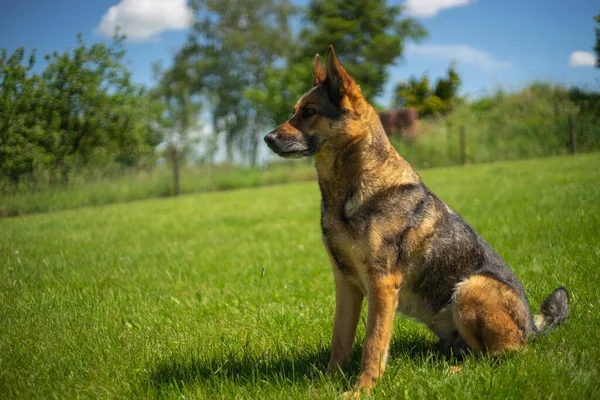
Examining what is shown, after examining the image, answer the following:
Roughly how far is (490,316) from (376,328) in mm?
774

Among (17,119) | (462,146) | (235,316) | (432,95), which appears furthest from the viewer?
(432,95)

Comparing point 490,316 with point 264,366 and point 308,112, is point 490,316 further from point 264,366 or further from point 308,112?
point 308,112

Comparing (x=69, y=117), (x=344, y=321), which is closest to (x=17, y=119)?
(x=69, y=117)

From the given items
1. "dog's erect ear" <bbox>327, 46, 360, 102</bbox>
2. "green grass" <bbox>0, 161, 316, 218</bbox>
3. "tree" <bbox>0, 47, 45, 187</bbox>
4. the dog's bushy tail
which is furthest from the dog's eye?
"green grass" <bbox>0, 161, 316, 218</bbox>

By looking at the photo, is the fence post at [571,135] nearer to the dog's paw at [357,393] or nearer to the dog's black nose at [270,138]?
the dog's black nose at [270,138]

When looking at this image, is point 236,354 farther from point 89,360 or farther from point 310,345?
point 89,360

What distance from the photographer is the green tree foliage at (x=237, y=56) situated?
42469 millimetres

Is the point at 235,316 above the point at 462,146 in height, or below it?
below

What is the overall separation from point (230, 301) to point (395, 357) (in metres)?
2.15

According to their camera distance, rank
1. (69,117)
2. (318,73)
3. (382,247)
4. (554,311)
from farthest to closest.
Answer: (69,117), (554,311), (318,73), (382,247)

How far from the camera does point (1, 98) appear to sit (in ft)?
20.9

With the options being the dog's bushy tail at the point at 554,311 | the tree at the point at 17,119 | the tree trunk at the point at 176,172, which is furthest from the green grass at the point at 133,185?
the dog's bushy tail at the point at 554,311

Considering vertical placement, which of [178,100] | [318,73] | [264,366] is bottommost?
[264,366]

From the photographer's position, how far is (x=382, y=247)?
107 inches
